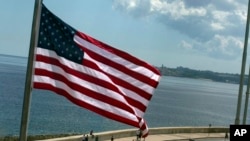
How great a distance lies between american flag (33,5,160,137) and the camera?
8.59 meters

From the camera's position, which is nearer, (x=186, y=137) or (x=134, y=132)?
(x=134, y=132)

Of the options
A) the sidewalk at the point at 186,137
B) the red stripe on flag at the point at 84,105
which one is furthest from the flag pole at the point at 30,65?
the sidewalk at the point at 186,137

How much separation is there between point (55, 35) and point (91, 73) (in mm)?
1021

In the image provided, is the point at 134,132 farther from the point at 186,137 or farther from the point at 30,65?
the point at 30,65

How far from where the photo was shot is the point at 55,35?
337 inches

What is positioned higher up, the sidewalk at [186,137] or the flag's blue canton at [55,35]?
the flag's blue canton at [55,35]

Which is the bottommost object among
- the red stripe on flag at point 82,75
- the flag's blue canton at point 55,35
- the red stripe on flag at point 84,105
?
the red stripe on flag at point 84,105

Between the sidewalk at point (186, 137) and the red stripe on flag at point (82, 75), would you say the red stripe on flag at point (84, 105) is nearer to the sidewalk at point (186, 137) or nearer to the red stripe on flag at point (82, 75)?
the red stripe on flag at point (82, 75)

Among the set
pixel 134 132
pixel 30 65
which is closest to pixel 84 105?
pixel 30 65

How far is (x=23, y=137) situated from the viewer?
26.0ft

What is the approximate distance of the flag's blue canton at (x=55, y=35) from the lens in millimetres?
8539

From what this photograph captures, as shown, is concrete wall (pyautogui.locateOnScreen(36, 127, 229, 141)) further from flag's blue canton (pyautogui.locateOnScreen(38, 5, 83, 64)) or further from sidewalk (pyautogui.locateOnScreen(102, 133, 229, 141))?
flag's blue canton (pyautogui.locateOnScreen(38, 5, 83, 64))

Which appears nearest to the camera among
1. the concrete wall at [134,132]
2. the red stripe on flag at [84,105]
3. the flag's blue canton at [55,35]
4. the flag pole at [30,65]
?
the flag pole at [30,65]

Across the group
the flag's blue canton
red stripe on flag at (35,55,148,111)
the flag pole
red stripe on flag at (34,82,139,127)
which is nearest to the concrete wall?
red stripe on flag at (34,82,139,127)
